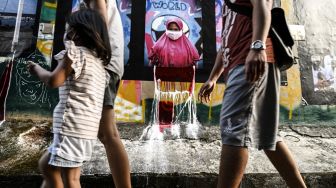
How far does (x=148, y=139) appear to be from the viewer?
3.71m

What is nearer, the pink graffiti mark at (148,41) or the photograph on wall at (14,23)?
the photograph on wall at (14,23)

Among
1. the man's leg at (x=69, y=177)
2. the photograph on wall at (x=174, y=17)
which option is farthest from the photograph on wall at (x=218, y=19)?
the man's leg at (x=69, y=177)

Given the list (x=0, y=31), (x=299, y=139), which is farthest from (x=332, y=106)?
(x=0, y=31)

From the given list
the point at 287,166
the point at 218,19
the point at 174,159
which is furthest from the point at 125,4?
the point at 287,166

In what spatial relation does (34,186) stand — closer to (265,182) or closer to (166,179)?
(166,179)

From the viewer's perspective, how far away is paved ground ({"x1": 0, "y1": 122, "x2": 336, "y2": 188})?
2.69 metres

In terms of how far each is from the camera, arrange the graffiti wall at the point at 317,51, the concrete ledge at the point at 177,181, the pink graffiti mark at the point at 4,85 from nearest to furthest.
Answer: the concrete ledge at the point at 177,181 < the pink graffiti mark at the point at 4,85 < the graffiti wall at the point at 317,51

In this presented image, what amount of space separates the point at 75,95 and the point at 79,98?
0.08 ft

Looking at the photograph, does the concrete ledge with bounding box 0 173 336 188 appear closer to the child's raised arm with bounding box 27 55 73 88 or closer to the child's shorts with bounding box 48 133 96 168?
the child's shorts with bounding box 48 133 96 168

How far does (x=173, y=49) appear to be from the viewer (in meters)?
4.29

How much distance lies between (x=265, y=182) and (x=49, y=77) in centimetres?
192

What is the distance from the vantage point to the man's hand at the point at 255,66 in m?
1.71

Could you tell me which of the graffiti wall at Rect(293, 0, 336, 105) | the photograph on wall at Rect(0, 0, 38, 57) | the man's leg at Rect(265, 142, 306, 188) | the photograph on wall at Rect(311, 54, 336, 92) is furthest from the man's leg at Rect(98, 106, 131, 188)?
the photograph on wall at Rect(311, 54, 336, 92)

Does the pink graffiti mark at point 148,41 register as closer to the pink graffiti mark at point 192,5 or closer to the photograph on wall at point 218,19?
the pink graffiti mark at point 192,5
